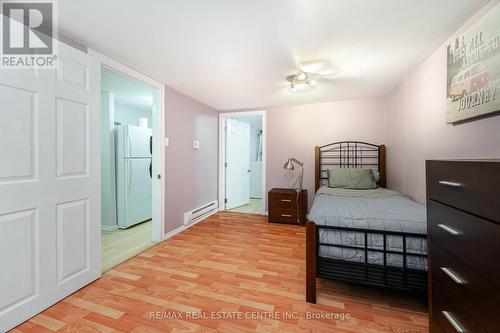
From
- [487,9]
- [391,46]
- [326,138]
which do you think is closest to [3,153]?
[391,46]

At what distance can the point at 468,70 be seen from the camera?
1411mm

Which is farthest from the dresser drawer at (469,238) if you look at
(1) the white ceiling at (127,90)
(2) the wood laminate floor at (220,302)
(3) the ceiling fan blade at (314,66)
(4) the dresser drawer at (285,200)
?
(1) the white ceiling at (127,90)

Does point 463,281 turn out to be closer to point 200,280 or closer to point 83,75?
point 200,280

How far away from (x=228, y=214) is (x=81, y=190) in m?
2.63

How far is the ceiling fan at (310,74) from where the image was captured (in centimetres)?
214

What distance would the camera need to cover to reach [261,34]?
63.5 inches

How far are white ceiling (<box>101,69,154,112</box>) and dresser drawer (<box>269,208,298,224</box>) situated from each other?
2.60m


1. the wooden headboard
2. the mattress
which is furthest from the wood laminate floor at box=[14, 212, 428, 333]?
the wooden headboard

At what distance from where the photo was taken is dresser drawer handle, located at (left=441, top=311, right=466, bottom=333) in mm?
814

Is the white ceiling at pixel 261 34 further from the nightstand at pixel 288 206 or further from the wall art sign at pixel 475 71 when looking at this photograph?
the nightstand at pixel 288 206

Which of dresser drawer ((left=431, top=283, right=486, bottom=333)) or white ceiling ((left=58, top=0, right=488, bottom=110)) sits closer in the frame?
dresser drawer ((left=431, top=283, right=486, bottom=333))

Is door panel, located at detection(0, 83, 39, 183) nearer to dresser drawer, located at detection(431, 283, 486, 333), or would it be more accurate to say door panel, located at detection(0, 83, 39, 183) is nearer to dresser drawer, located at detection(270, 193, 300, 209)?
dresser drawer, located at detection(431, 283, 486, 333)

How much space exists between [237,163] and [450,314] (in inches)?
155

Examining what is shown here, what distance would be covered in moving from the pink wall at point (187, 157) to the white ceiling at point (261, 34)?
656 millimetres
